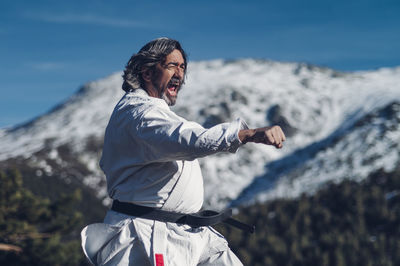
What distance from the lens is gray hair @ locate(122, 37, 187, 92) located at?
455cm

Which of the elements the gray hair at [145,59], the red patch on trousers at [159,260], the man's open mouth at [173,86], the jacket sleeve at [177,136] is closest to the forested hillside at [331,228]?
the man's open mouth at [173,86]

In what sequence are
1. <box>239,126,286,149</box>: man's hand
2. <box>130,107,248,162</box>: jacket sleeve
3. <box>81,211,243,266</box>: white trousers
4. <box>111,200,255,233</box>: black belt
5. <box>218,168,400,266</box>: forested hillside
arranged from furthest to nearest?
<box>218,168,400,266</box>: forested hillside
<box>111,200,255,233</box>: black belt
<box>81,211,243,266</box>: white trousers
<box>130,107,248,162</box>: jacket sleeve
<box>239,126,286,149</box>: man's hand

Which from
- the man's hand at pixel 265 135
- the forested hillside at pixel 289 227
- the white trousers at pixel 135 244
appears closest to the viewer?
the man's hand at pixel 265 135

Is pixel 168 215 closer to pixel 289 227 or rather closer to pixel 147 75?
pixel 147 75

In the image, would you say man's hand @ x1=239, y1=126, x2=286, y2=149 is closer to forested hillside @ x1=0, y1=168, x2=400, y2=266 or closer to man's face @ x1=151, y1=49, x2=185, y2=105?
man's face @ x1=151, y1=49, x2=185, y2=105

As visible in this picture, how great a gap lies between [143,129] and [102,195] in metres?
171

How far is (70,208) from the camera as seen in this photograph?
36.4 meters

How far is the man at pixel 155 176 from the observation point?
377 centimetres

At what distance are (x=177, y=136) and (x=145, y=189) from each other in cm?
70

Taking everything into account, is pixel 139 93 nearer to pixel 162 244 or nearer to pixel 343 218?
pixel 162 244

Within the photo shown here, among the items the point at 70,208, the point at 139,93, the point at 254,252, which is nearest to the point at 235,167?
the point at 254,252

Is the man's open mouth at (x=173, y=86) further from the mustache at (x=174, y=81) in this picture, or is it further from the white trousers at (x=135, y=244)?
the white trousers at (x=135, y=244)

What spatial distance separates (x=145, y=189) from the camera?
13.8 feet

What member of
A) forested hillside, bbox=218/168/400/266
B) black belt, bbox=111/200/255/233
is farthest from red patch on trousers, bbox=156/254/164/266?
forested hillside, bbox=218/168/400/266
